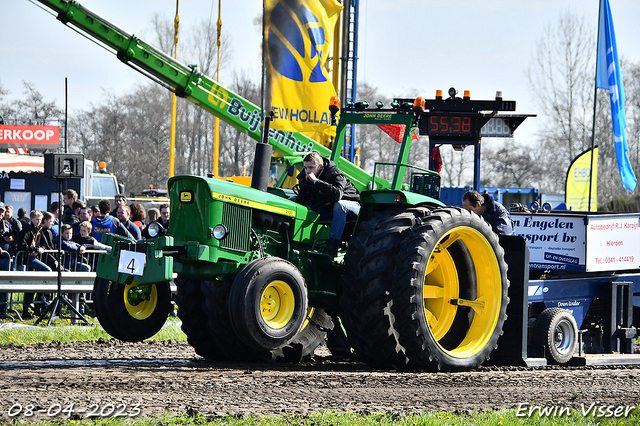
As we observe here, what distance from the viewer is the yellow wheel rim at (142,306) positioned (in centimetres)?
794

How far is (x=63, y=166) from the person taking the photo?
12.8m

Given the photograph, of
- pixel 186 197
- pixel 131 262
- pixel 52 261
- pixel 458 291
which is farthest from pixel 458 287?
pixel 52 261

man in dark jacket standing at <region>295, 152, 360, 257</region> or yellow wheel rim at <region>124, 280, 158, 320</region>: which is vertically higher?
man in dark jacket standing at <region>295, 152, 360, 257</region>

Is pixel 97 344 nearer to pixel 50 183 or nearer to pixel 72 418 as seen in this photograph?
pixel 72 418

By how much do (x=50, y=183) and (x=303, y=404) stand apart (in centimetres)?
1959

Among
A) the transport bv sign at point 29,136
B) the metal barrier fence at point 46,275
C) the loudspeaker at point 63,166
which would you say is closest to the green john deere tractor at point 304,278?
the metal barrier fence at point 46,275

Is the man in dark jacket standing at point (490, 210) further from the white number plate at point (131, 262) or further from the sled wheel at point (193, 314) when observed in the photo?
the white number plate at point (131, 262)

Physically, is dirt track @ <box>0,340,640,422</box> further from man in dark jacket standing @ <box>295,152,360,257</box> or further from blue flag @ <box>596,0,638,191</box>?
blue flag @ <box>596,0,638,191</box>

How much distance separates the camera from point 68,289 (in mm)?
12633

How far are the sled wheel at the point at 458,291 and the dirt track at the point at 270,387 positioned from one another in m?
0.24

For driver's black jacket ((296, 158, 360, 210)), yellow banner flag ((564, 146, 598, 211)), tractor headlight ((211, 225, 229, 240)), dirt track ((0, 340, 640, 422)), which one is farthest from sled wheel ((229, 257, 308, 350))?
yellow banner flag ((564, 146, 598, 211))

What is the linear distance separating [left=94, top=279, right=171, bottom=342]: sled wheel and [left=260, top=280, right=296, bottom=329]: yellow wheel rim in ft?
3.90

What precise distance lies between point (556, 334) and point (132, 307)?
15.9 ft

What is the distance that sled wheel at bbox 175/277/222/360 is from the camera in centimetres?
871
